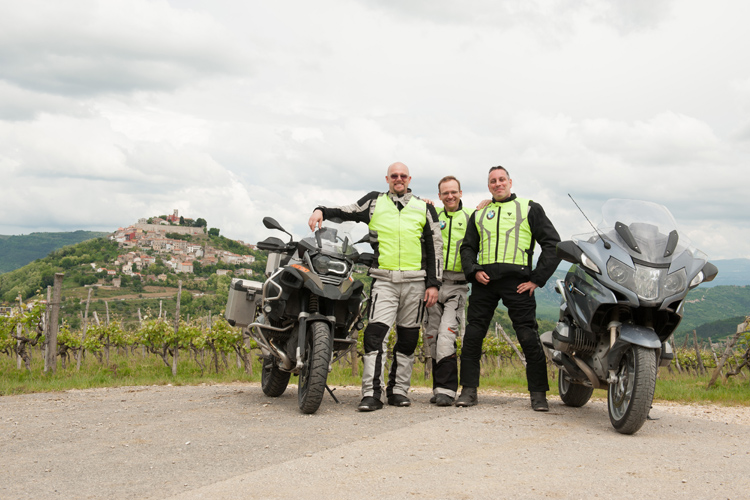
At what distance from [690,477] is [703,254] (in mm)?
1984

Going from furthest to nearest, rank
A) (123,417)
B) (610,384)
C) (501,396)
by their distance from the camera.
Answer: (501,396) < (123,417) < (610,384)

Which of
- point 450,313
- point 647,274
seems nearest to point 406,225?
point 450,313

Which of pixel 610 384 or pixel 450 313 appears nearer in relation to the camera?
pixel 610 384

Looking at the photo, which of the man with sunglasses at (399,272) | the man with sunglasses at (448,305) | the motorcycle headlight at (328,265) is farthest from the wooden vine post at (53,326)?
the man with sunglasses at (448,305)

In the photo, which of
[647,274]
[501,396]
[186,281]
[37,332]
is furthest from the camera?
[186,281]

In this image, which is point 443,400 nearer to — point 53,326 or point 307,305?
point 307,305

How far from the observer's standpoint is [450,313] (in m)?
5.85

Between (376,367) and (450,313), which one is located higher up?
(450,313)

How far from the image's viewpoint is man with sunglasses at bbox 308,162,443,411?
5578 millimetres

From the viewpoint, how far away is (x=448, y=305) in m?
5.90

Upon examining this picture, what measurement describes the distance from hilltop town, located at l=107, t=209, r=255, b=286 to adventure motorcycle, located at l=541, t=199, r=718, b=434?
231 ft

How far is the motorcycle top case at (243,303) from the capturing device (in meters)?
5.85

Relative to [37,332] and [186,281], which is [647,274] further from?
[186,281]

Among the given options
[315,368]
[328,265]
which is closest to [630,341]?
[315,368]
